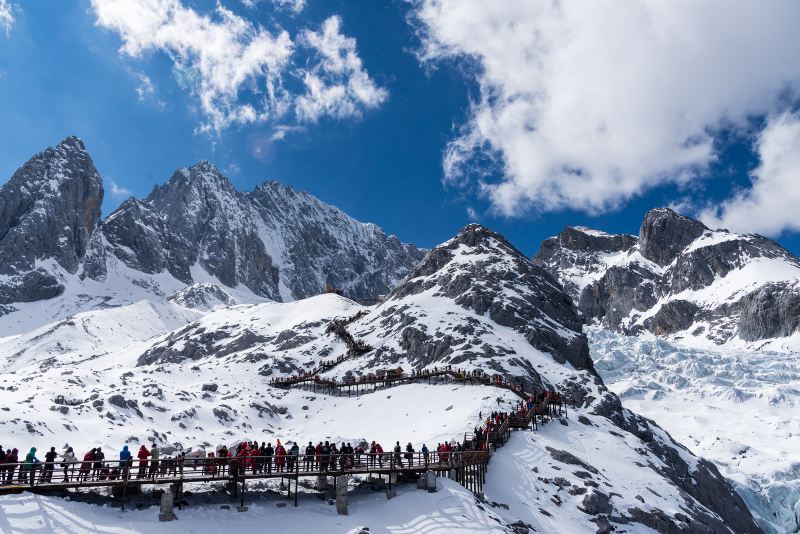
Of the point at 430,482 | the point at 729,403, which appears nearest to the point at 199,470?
the point at 430,482

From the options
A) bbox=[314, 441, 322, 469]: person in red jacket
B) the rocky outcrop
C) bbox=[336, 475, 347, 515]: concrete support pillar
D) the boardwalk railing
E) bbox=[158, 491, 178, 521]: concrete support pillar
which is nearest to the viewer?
the boardwalk railing

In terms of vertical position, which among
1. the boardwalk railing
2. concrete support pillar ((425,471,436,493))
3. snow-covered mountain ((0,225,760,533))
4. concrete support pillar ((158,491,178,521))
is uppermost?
snow-covered mountain ((0,225,760,533))

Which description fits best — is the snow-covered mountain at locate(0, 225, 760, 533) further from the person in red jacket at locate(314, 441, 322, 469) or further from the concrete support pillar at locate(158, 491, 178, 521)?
the concrete support pillar at locate(158, 491, 178, 521)

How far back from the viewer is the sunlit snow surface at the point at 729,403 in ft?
305

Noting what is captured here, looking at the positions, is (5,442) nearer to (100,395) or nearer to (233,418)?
(100,395)

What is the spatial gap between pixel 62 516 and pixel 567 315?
100504 millimetres

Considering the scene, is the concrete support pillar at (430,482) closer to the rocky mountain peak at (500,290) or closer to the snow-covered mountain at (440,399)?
the snow-covered mountain at (440,399)

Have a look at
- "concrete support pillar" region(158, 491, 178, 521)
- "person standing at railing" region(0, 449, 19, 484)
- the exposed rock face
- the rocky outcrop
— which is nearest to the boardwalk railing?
"person standing at railing" region(0, 449, 19, 484)

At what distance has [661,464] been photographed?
5244 cm

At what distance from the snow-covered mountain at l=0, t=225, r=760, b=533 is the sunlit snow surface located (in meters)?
29.3

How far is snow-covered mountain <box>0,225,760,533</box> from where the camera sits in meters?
41.2

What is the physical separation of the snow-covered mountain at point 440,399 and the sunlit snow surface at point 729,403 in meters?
29.3

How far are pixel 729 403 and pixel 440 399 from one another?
10457 cm

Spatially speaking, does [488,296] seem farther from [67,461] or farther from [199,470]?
[67,461]
